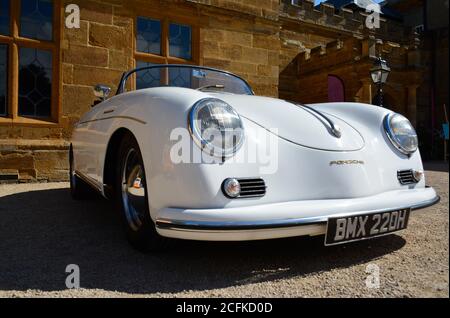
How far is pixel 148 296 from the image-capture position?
1504mm

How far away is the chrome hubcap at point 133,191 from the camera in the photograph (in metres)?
1.93

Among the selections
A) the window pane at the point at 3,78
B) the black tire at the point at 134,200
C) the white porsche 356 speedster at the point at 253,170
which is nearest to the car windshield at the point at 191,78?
the white porsche 356 speedster at the point at 253,170

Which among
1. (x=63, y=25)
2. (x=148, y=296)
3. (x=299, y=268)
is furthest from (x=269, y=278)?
(x=63, y=25)

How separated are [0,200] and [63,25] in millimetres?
3298

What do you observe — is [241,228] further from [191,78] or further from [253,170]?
[191,78]

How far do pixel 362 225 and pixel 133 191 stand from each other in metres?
1.21

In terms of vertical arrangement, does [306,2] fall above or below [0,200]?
above

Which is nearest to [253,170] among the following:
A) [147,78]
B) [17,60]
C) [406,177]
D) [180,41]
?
[406,177]

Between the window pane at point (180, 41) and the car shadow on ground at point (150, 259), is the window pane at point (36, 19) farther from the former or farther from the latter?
the car shadow on ground at point (150, 259)

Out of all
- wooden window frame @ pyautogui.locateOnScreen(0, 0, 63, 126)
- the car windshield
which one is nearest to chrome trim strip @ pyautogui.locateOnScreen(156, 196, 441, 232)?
the car windshield

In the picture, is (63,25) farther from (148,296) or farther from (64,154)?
(148,296)

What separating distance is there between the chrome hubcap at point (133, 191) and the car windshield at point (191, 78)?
3.48 ft
